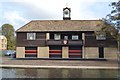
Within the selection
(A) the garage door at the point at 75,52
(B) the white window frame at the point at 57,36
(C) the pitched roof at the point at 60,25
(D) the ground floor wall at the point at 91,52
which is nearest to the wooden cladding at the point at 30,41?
(C) the pitched roof at the point at 60,25

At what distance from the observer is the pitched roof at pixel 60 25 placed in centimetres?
5359

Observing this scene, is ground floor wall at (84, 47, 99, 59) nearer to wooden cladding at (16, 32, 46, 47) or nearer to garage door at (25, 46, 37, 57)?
wooden cladding at (16, 32, 46, 47)

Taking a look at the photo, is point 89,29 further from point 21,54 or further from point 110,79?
point 110,79

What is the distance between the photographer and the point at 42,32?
53.6m

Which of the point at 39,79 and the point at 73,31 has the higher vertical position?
the point at 73,31

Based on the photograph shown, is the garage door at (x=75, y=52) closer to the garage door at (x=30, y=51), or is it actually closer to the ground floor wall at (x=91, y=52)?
the ground floor wall at (x=91, y=52)

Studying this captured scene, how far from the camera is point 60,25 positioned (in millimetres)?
55156

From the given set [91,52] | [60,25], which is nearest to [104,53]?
[91,52]

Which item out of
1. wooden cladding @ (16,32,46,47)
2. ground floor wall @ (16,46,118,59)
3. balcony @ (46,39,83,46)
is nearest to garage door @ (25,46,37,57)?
ground floor wall @ (16,46,118,59)

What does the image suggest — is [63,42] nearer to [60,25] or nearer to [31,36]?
[60,25]

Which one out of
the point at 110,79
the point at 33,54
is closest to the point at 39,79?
the point at 110,79

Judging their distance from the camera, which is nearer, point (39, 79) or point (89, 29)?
point (39, 79)

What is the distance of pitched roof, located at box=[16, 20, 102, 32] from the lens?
176 feet

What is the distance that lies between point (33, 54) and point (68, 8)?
13.1m
